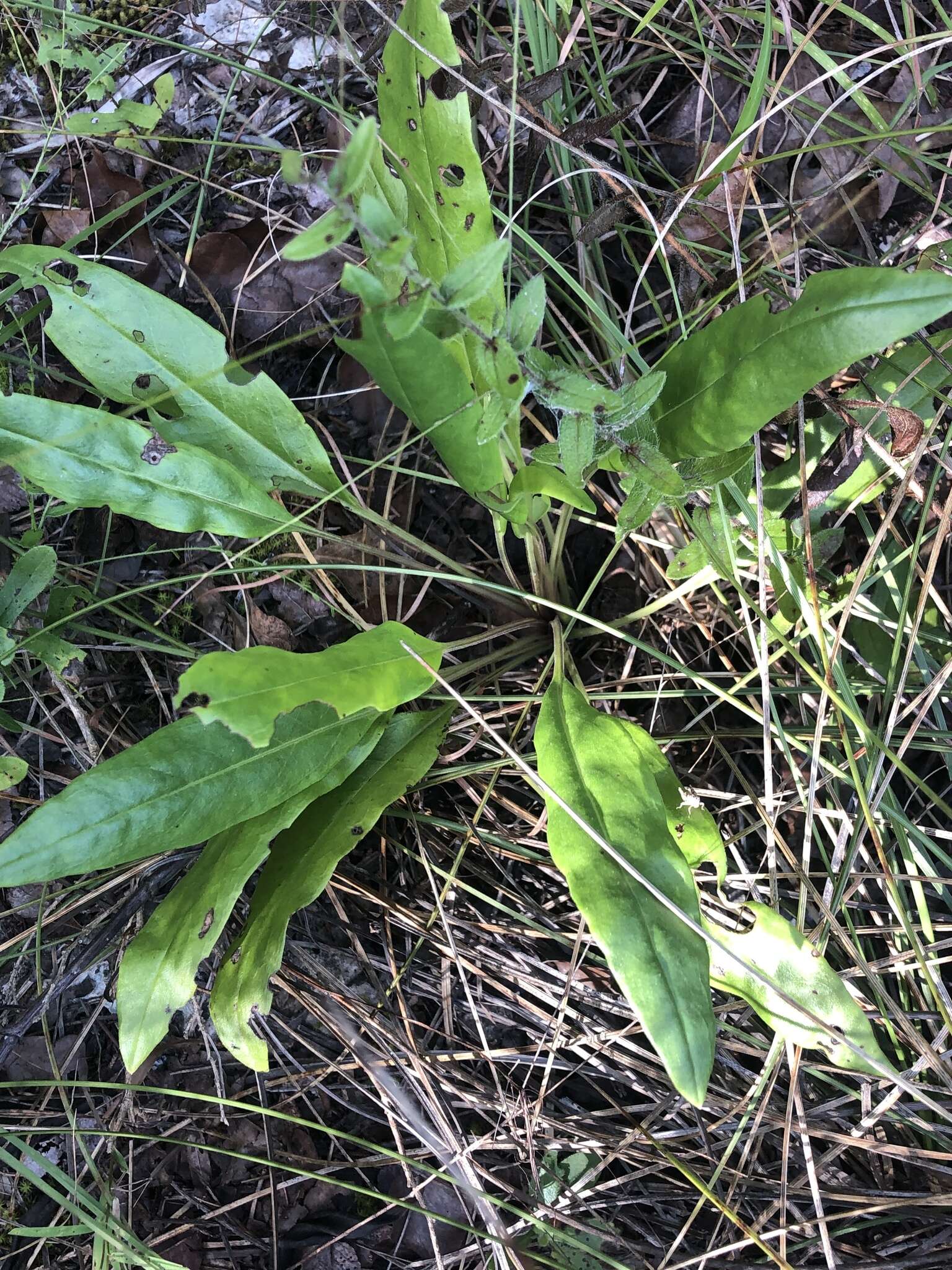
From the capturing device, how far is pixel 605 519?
1503 mm

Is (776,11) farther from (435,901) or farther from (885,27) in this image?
(435,901)

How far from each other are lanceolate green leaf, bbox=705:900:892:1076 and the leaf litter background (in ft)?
0.28

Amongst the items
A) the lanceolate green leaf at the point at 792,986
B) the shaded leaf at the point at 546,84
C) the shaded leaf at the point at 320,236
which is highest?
the shaded leaf at the point at 320,236

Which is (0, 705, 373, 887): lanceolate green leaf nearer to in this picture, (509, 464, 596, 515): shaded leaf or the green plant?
the green plant

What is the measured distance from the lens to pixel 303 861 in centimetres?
126

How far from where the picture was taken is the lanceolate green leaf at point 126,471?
121 centimetres

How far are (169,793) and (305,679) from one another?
0.27 metres

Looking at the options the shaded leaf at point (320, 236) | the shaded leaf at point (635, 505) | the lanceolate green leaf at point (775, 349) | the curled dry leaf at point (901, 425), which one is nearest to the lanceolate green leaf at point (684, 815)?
the shaded leaf at point (635, 505)

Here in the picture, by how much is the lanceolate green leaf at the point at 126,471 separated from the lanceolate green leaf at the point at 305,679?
266 millimetres

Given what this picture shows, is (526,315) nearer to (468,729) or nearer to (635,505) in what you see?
(635,505)

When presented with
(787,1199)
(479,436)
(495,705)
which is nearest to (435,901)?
(495,705)

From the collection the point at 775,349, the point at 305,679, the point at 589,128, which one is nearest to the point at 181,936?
the point at 305,679

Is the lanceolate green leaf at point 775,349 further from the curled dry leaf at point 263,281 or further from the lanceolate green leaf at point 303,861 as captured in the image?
the curled dry leaf at point 263,281

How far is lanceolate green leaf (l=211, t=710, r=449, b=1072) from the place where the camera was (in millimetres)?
1170
